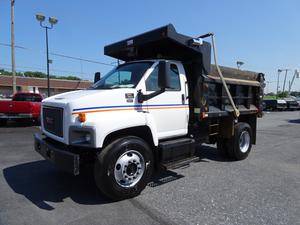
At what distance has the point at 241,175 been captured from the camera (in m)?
5.69

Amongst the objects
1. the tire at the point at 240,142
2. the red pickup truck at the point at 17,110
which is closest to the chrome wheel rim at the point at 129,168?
the tire at the point at 240,142

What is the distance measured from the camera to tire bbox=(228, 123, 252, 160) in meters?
6.87

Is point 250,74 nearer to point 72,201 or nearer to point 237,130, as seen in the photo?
point 237,130

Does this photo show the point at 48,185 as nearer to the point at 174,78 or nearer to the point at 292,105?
the point at 174,78

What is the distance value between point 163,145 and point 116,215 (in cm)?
162

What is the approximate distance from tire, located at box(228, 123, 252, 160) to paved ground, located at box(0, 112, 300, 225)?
31 centimetres

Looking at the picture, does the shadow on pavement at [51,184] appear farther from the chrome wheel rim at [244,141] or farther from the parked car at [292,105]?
the parked car at [292,105]

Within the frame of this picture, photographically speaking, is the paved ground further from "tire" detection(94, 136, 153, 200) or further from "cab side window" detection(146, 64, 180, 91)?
"cab side window" detection(146, 64, 180, 91)

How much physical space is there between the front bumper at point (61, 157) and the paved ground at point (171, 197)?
604 millimetres

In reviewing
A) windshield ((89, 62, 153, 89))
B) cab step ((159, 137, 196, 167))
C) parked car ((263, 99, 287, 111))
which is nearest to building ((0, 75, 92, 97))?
parked car ((263, 99, 287, 111))

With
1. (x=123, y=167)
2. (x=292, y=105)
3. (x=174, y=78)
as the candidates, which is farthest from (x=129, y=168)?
(x=292, y=105)

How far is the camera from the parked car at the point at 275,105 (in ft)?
105

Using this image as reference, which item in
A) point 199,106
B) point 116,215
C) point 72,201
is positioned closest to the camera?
point 116,215

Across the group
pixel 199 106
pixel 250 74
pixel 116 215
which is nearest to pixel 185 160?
pixel 199 106
